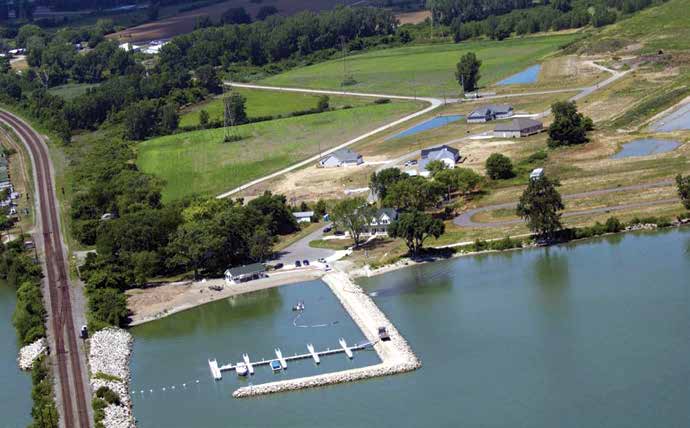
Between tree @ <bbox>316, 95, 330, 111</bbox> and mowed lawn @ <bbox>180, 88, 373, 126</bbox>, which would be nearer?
tree @ <bbox>316, 95, 330, 111</bbox>

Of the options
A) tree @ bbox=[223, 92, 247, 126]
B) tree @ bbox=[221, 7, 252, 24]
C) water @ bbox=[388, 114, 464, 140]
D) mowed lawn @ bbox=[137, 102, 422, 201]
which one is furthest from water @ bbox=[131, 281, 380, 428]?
tree @ bbox=[221, 7, 252, 24]

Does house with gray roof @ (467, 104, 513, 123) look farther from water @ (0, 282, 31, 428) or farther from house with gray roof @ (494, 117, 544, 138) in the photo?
water @ (0, 282, 31, 428)

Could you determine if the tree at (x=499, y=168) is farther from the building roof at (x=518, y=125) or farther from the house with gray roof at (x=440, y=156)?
the building roof at (x=518, y=125)

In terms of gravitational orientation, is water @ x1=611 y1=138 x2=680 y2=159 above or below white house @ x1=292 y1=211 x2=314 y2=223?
above

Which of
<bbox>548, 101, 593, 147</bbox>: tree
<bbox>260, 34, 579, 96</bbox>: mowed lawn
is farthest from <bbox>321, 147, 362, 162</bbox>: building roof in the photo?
<bbox>260, 34, 579, 96</bbox>: mowed lawn

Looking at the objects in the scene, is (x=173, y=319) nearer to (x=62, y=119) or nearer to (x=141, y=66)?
(x=62, y=119)

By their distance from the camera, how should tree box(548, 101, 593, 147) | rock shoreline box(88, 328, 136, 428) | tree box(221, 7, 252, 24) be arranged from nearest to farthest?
1. rock shoreline box(88, 328, 136, 428)
2. tree box(548, 101, 593, 147)
3. tree box(221, 7, 252, 24)

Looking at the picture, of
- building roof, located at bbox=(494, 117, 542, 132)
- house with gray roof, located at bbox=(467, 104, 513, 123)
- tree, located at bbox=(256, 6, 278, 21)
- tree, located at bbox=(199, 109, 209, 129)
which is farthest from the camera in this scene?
tree, located at bbox=(256, 6, 278, 21)

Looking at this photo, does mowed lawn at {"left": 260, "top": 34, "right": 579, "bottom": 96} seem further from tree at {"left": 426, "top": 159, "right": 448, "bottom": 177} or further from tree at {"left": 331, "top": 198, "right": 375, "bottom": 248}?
tree at {"left": 331, "top": 198, "right": 375, "bottom": 248}
